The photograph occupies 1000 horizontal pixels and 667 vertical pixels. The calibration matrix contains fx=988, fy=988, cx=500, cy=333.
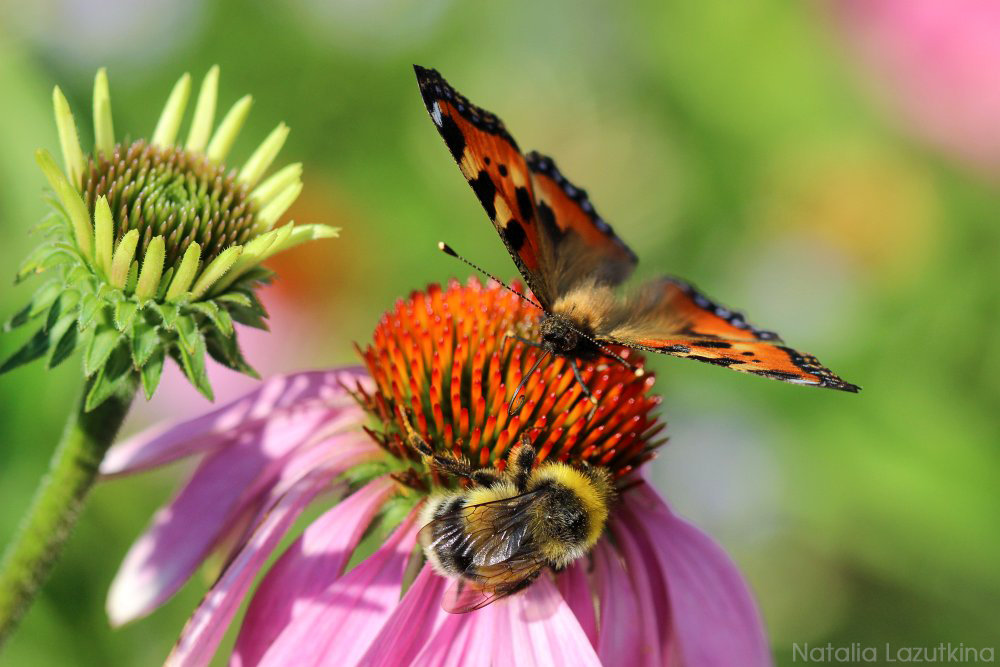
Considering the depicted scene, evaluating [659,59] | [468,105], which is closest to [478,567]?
[468,105]

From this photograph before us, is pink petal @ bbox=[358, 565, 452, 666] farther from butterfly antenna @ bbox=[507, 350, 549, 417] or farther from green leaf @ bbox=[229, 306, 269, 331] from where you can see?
green leaf @ bbox=[229, 306, 269, 331]

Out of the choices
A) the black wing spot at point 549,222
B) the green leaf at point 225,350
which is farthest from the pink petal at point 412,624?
the black wing spot at point 549,222

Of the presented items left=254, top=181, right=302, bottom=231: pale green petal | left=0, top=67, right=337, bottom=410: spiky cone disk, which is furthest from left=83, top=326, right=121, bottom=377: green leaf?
left=254, top=181, right=302, bottom=231: pale green petal

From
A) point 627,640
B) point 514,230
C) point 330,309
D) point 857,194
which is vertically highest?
point 857,194

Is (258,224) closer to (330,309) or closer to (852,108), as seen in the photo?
(330,309)

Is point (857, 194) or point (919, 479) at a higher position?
point (857, 194)

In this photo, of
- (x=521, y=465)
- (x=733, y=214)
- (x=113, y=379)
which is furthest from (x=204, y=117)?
(x=733, y=214)
